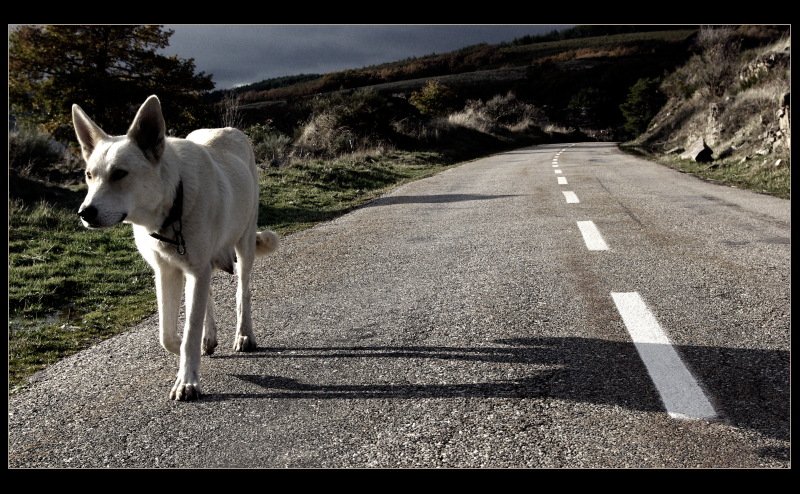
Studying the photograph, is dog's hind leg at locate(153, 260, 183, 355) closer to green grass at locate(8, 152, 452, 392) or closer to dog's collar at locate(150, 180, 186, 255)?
dog's collar at locate(150, 180, 186, 255)

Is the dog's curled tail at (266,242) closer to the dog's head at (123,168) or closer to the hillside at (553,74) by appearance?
the dog's head at (123,168)

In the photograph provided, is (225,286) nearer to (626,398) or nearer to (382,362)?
(382,362)

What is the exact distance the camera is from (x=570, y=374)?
3422 millimetres

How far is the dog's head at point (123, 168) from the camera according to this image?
117 inches

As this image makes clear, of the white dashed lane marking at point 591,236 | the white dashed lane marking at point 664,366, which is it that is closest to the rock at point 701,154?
the white dashed lane marking at point 591,236

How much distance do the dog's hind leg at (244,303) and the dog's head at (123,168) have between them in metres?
1.13

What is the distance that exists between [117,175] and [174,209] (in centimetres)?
38

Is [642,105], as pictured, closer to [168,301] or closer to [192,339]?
[168,301]

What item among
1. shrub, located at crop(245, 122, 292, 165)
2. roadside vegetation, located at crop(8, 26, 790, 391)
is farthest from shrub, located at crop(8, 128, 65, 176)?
shrub, located at crop(245, 122, 292, 165)

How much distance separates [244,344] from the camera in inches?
161

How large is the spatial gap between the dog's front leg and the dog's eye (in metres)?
0.71

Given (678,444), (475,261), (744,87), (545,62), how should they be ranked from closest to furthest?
(678,444)
(475,261)
(744,87)
(545,62)
